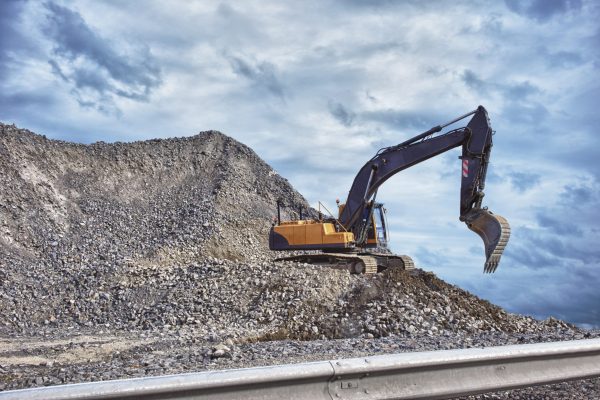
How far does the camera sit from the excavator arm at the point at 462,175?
14773 millimetres

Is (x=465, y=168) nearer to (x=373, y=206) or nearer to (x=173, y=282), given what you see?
(x=373, y=206)

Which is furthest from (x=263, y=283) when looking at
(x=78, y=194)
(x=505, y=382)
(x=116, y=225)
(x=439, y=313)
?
(x=78, y=194)

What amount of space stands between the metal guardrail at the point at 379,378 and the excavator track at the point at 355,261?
14.5 metres

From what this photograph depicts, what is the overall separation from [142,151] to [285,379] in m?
38.4

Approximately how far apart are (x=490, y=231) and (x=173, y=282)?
991 centimetres

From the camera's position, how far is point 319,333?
45.1 feet

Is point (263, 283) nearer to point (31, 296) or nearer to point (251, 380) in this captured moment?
point (31, 296)

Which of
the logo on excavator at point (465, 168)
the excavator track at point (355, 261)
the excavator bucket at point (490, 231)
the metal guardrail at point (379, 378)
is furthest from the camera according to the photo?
the excavator track at point (355, 261)

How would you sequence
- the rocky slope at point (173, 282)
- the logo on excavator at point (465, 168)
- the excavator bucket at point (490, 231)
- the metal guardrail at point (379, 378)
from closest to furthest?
the metal guardrail at point (379, 378), the rocky slope at point (173, 282), the excavator bucket at point (490, 231), the logo on excavator at point (465, 168)

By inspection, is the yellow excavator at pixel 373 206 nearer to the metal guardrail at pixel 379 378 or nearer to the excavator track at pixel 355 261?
the excavator track at pixel 355 261

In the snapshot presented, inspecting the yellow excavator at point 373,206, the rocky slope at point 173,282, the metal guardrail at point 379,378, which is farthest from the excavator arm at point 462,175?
the metal guardrail at point 379,378

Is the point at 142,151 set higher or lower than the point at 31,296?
higher

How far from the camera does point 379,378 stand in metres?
4.04

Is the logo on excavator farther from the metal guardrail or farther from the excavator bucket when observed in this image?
the metal guardrail
